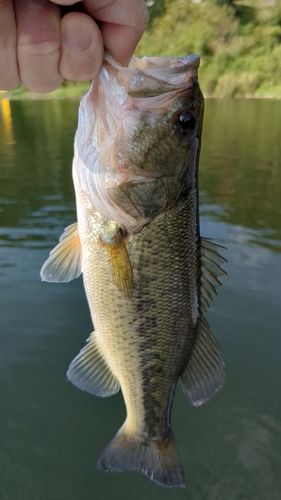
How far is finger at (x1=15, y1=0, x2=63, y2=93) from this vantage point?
117 centimetres

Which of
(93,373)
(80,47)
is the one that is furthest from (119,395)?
(80,47)

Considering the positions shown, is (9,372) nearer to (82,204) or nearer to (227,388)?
(227,388)

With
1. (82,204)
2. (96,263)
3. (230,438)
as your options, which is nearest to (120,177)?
(82,204)

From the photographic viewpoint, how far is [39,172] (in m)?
10.7

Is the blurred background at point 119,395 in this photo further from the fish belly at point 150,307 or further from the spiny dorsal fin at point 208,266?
the spiny dorsal fin at point 208,266

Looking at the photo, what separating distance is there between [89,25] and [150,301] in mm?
1012

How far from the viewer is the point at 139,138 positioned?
1.54 meters

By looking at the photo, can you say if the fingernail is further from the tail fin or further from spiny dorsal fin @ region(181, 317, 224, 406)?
the tail fin

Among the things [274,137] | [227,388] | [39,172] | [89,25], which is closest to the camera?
[89,25]

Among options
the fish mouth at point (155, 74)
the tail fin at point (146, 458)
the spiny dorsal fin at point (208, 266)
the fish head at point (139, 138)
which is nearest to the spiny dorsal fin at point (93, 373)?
the tail fin at point (146, 458)

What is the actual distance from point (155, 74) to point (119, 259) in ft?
2.24

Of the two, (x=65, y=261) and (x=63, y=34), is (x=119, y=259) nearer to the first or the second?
(x=65, y=261)

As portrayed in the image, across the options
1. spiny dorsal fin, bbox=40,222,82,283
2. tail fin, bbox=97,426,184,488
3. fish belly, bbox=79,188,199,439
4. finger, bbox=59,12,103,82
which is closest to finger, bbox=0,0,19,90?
finger, bbox=59,12,103,82

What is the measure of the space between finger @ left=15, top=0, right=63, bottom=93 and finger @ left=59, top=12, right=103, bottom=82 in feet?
0.08
